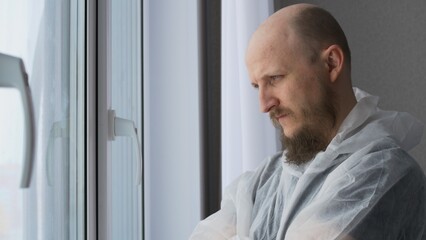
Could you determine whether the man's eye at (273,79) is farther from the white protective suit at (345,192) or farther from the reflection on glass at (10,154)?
the reflection on glass at (10,154)

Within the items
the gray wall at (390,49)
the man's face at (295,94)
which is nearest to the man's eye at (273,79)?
the man's face at (295,94)

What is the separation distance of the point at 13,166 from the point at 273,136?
1.21 meters

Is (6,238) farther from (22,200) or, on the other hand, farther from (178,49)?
(178,49)

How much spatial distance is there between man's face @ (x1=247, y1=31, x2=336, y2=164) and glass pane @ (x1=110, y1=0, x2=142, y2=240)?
481 millimetres

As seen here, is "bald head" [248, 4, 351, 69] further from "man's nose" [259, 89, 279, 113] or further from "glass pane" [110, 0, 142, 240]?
"glass pane" [110, 0, 142, 240]

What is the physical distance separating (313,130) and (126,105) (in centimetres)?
70

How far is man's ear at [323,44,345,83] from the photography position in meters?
1.19

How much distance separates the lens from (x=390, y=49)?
2330 mm

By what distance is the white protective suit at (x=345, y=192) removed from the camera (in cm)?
98

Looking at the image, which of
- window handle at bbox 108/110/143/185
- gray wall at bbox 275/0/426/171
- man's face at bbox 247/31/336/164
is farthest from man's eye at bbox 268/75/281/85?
gray wall at bbox 275/0/426/171

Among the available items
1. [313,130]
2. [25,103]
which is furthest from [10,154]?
[313,130]

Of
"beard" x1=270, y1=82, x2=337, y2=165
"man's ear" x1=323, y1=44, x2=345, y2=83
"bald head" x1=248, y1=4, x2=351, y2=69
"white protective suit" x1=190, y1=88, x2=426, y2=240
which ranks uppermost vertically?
"bald head" x1=248, y1=4, x2=351, y2=69

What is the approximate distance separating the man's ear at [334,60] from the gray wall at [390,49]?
120 cm

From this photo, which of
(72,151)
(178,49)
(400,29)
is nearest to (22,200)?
(72,151)
